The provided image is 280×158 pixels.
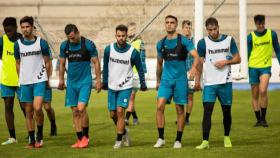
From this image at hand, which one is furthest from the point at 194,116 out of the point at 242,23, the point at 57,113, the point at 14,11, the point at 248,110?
the point at 14,11

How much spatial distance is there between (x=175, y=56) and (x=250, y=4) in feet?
88.3

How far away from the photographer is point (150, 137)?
55.8 ft

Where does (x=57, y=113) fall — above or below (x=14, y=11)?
below

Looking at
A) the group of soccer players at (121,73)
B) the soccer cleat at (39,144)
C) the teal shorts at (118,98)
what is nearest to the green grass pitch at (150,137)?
the soccer cleat at (39,144)

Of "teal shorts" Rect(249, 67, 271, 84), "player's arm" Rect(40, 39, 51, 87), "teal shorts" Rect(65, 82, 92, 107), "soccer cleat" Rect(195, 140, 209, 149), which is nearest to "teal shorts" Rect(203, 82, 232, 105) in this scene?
"soccer cleat" Rect(195, 140, 209, 149)

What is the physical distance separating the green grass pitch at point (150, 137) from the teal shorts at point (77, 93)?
82 centimetres

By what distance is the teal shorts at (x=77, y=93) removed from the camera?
49.9 feet

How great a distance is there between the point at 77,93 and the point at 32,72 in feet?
2.89

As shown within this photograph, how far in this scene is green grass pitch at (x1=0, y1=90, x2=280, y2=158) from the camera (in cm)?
1416

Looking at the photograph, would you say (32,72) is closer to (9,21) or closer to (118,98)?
(9,21)

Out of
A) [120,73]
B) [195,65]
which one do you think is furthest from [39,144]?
[195,65]

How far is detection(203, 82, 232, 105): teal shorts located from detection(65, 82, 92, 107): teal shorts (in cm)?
208

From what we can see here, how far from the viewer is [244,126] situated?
1905 cm

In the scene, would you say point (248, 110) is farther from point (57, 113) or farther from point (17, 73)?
point (17, 73)
